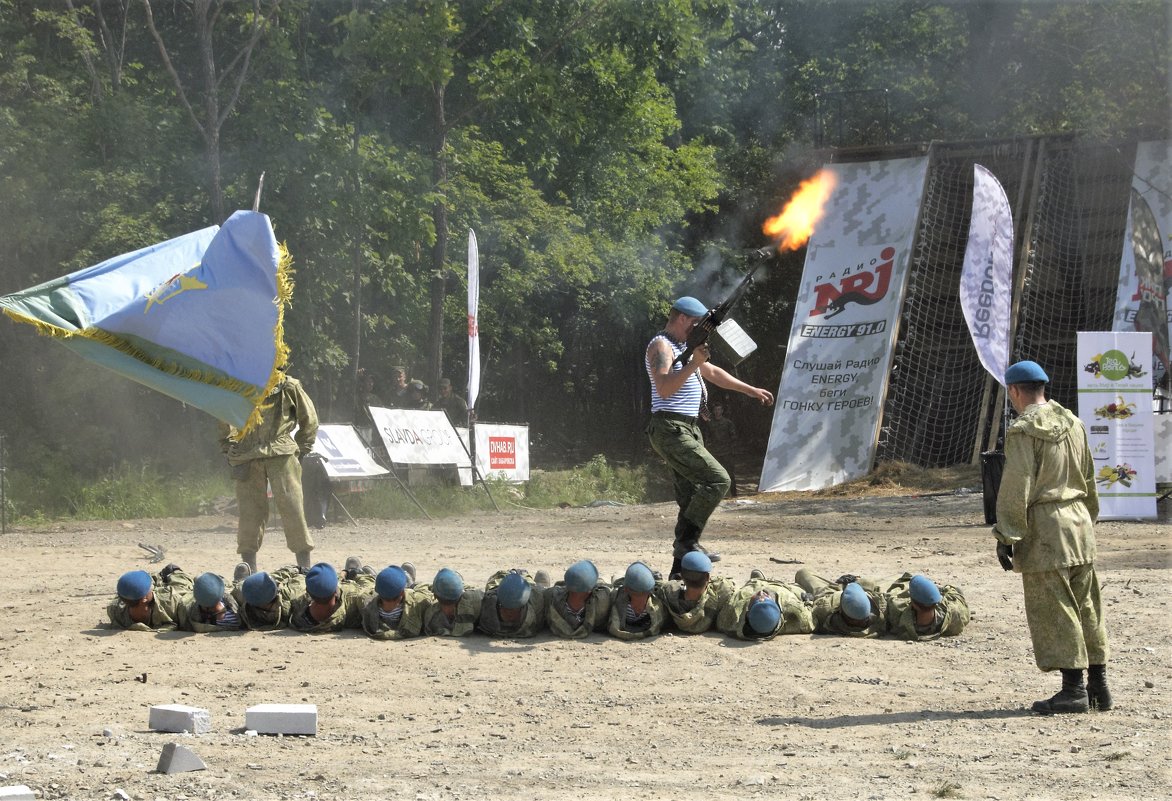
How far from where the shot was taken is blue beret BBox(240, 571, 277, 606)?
8.84 meters

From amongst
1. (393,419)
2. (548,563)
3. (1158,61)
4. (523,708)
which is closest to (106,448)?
(393,419)

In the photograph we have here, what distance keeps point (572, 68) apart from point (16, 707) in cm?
2192

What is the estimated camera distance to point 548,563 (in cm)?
1266

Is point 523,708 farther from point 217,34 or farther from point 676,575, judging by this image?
point 217,34

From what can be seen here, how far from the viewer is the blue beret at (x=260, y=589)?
8844 mm

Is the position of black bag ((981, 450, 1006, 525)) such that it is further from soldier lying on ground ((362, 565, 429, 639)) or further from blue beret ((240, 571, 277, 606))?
blue beret ((240, 571, 277, 606))

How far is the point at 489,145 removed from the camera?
26.2 metres

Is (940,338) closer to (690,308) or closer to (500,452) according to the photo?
(500,452)

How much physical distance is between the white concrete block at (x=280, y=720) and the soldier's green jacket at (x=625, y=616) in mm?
2623

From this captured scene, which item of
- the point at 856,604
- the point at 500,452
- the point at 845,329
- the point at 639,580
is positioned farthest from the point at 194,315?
the point at 845,329

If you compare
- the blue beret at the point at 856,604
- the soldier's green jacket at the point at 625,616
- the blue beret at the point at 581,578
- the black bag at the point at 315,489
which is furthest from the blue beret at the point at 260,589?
the black bag at the point at 315,489

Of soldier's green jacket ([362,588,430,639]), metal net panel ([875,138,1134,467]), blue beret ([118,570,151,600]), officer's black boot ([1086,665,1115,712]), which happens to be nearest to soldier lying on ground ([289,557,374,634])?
soldier's green jacket ([362,588,430,639])

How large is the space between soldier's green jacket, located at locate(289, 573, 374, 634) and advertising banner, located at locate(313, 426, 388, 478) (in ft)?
27.5

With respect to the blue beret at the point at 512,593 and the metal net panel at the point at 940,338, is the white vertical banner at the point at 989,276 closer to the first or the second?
the metal net panel at the point at 940,338
